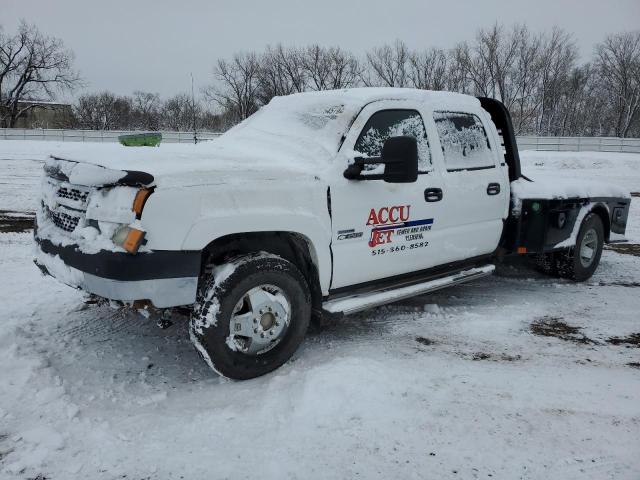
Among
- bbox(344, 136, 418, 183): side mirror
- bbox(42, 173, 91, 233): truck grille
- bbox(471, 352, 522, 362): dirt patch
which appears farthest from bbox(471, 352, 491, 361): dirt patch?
bbox(42, 173, 91, 233): truck grille

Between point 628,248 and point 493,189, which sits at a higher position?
point 493,189

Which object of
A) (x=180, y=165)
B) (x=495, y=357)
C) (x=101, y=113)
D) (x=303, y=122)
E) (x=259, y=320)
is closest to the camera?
(x=180, y=165)

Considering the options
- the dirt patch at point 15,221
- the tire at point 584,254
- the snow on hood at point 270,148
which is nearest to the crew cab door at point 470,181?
the snow on hood at point 270,148

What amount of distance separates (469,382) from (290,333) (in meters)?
1.20

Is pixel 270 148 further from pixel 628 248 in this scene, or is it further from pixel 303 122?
pixel 628 248

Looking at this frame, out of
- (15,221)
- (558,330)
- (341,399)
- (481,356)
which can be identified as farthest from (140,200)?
(15,221)

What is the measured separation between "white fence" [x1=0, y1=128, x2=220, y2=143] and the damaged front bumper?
106 feet

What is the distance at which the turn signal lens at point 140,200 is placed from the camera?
2.78m

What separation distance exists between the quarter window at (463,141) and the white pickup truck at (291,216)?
0.05 ft

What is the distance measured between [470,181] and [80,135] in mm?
35931

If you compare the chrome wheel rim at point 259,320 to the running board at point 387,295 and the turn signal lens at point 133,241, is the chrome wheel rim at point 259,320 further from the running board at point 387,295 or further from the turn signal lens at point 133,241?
the turn signal lens at point 133,241

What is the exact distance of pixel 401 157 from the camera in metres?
3.40

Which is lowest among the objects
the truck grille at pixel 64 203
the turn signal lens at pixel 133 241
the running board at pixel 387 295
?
the running board at pixel 387 295

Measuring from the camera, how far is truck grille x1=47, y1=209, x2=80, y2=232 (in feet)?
10.3
